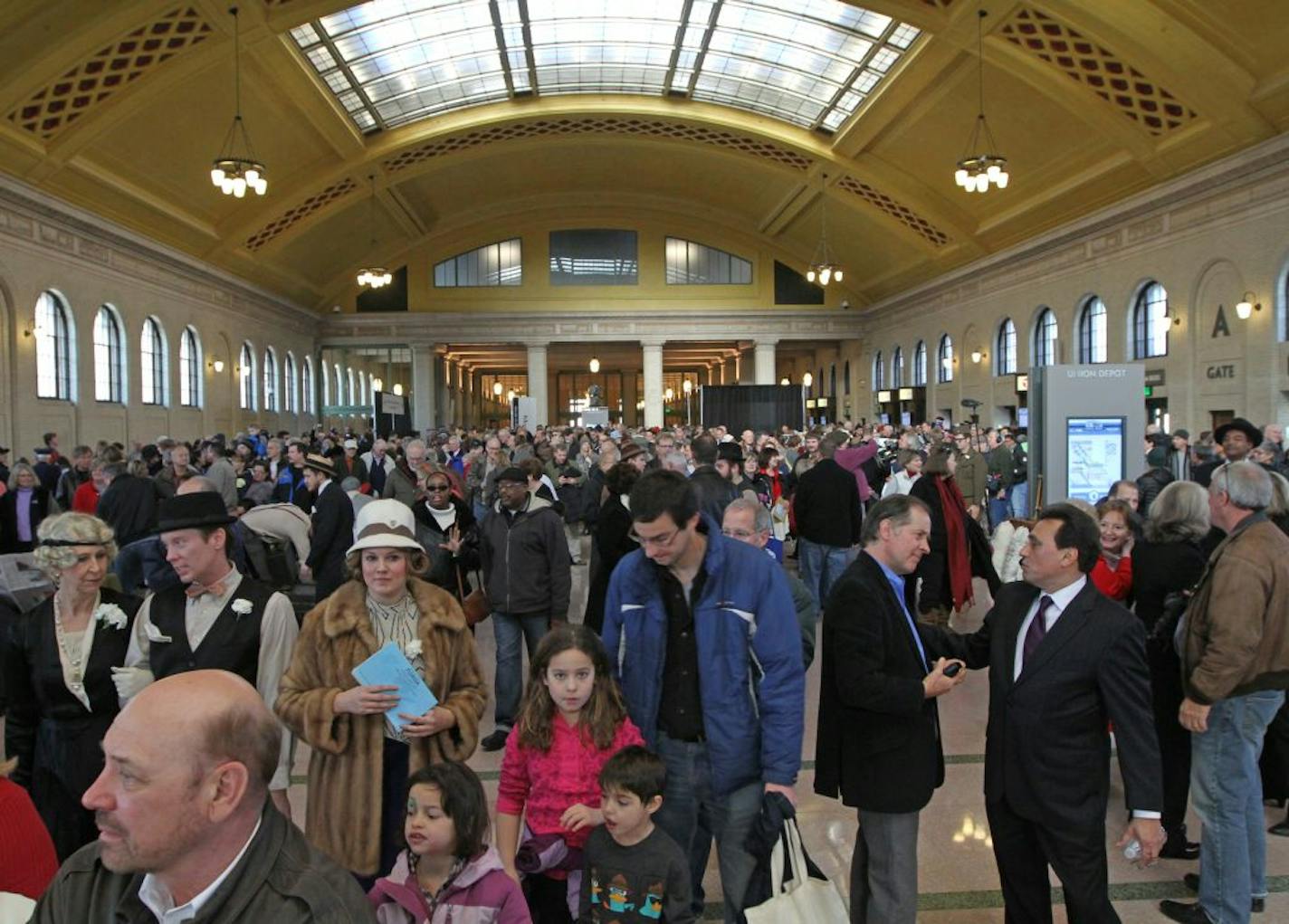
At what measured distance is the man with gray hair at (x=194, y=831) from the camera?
1460mm

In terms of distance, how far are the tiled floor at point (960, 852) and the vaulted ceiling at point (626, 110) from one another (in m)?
14.4

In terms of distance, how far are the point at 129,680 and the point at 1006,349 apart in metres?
27.5

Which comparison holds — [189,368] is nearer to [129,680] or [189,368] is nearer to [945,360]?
[945,360]

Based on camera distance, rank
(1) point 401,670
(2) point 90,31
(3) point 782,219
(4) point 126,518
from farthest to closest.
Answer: (3) point 782,219, (2) point 90,31, (4) point 126,518, (1) point 401,670

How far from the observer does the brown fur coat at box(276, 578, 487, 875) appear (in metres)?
3.00

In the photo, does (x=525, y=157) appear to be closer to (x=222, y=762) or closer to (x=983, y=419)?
(x=983, y=419)

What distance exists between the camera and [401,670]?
2961 mm

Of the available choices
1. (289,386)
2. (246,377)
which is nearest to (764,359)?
(289,386)

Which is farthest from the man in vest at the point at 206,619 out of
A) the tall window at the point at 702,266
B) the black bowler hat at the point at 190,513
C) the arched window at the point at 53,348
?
the tall window at the point at 702,266

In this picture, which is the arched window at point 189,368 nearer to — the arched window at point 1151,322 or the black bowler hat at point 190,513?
the arched window at point 1151,322

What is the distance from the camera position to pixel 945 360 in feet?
103

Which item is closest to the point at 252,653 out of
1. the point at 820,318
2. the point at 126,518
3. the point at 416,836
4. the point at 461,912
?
the point at 416,836

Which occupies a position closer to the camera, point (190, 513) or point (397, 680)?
point (397, 680)

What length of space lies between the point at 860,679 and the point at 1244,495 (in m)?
1.86
